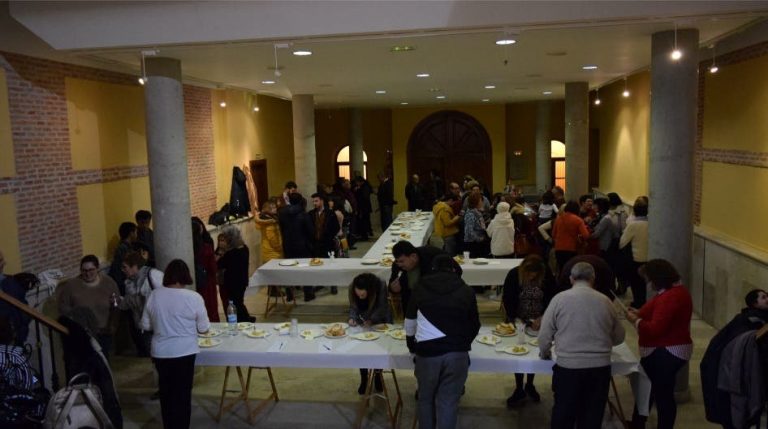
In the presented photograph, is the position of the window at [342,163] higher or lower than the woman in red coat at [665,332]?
higher

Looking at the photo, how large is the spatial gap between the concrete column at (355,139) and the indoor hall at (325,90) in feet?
22.0

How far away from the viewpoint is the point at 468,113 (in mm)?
21109

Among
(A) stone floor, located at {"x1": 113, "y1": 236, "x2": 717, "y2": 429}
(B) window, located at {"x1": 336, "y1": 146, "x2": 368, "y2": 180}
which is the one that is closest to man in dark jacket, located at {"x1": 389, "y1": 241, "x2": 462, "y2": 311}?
(A) stone floor, located at {"x1": 113, "y1": 236, "x2": 717, "y2": 429}

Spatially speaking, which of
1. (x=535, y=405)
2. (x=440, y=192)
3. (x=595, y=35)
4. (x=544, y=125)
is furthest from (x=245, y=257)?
(x=544, y=125)

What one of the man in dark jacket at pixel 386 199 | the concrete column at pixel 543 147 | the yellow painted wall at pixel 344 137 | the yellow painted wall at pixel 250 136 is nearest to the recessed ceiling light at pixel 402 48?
the yellow painted wall at pixel 250 136

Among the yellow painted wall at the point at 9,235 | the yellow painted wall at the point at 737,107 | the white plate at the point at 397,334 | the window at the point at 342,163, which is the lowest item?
the white plate at the point at 397,334

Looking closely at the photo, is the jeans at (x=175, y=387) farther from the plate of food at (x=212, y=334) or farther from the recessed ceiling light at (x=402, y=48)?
the recessed ceiling light at (x=402, y=48)

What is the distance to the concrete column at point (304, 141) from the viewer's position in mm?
13961

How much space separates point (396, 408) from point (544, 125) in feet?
47.8

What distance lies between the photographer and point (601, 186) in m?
17.4

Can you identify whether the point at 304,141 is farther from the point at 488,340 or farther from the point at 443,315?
the point at 443,315

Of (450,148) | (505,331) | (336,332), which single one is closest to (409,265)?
(336,332)

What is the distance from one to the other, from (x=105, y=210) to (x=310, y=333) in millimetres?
4414

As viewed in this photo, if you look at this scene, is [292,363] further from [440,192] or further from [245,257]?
[440,192]
